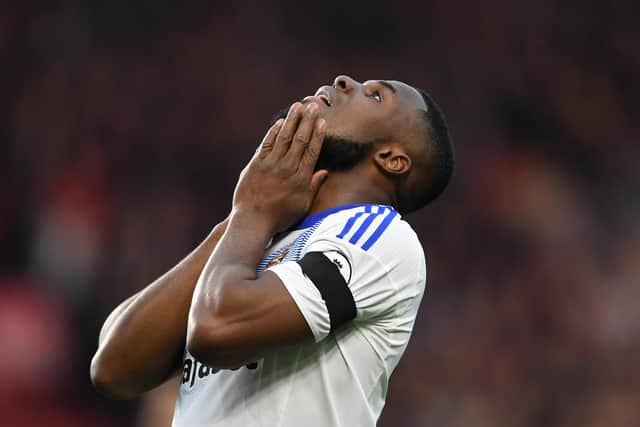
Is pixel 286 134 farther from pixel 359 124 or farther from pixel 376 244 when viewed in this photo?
pixel 376 244

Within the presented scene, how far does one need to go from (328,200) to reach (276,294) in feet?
1.77

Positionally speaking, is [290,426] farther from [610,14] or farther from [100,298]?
[610,14]

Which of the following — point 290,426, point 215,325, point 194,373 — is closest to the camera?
point 215,325

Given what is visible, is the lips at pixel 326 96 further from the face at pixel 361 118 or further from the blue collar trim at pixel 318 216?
the blue collar trim at pixel 318 216

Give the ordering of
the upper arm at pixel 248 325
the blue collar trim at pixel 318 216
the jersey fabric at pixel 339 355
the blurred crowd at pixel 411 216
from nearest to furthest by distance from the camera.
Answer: the upper arm at pixel 248 325 < the jersey fabric at pixel 339 355 < the blue collar trim at pixel 318 216 < the blurred crowd at pixel 411 216

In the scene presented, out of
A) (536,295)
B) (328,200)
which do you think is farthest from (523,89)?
(328,200)

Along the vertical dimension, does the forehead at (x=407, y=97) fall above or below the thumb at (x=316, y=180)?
above

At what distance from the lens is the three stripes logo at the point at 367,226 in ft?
8.84

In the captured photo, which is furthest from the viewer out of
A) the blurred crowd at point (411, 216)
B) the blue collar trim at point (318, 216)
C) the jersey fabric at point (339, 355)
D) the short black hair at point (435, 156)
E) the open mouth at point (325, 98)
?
the blurred crowd at point (411, 216)

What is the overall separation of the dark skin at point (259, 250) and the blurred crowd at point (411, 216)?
4.47m

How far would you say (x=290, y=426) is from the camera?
2.65 metres

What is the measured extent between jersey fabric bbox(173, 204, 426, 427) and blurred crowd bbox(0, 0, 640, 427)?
461 centimetres

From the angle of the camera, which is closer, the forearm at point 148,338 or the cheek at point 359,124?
the forearm at point 148,338

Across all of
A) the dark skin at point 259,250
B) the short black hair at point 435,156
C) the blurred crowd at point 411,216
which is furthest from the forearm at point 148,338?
the blurred crowd at point 411,216
